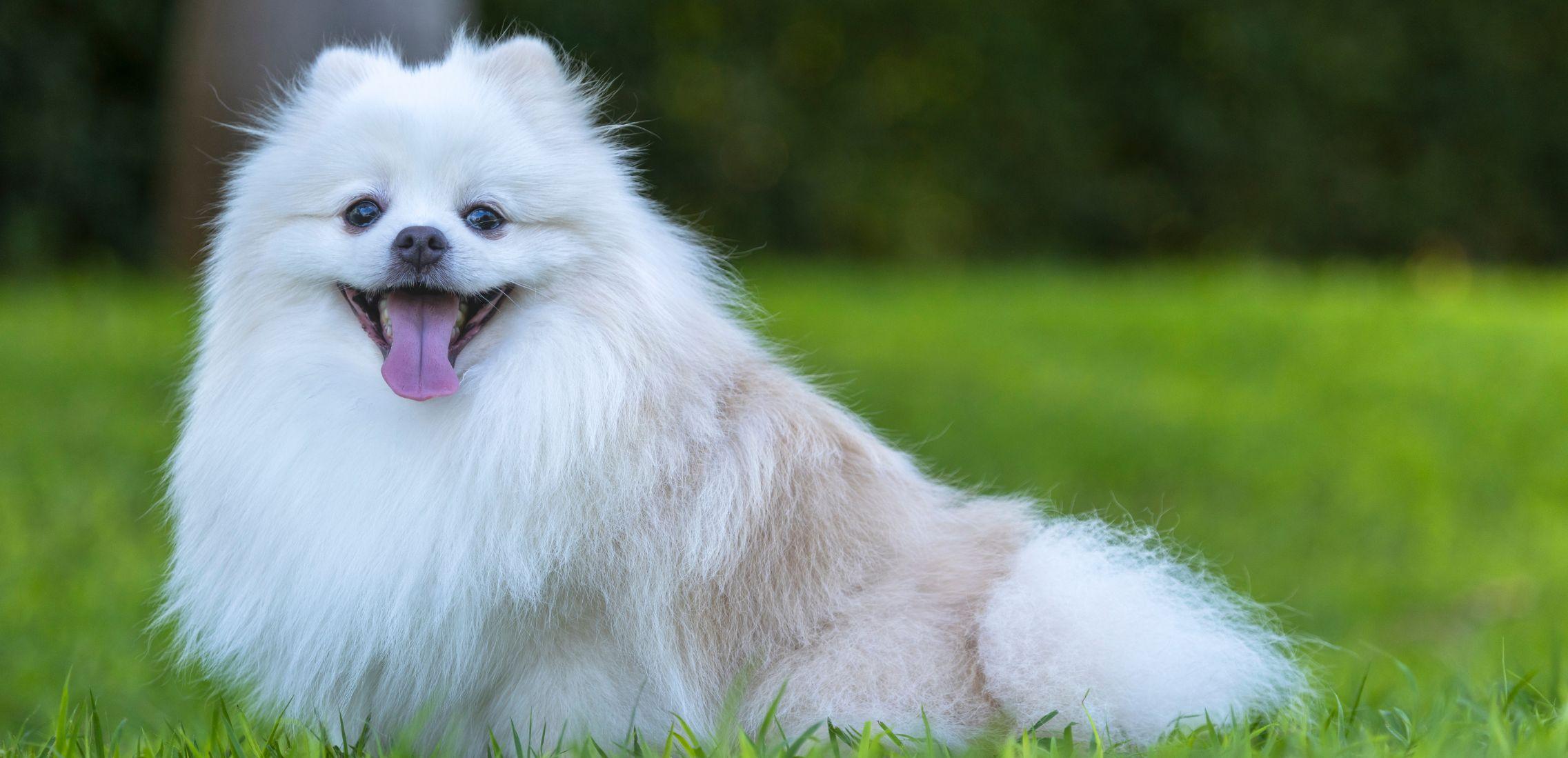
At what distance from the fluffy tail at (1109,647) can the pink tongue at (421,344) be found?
1185mm

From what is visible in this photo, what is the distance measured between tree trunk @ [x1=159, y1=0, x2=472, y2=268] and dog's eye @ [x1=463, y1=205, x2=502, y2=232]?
11.1ft

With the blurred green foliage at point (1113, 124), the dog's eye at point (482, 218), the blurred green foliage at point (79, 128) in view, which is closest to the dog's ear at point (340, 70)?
the dog's eye at point (482, 218)

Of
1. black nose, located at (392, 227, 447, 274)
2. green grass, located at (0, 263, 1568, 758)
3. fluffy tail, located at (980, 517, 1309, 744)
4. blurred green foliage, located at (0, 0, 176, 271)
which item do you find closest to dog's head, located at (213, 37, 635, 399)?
black nose, located at (392, 227, 447, 274)

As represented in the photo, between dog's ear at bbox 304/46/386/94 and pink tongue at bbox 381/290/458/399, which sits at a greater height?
dog's ear at bbox 304/46/386/94

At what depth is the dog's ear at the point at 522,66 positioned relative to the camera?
2.83 meters

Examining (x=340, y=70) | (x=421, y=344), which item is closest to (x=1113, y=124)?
(x=340, y=70)

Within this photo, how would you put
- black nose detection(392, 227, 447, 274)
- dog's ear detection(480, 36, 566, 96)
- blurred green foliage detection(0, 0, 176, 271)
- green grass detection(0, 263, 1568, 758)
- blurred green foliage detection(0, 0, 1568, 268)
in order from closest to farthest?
black nose detection(392, 227, 447, 274) → dog's ear detection(480, 36, 566, 96) → green grass detection(0, 263, 1568, 758) → blurred green foliage detection(0, 0, 176, 271) → blurred green foliage detection(0, 0, 1568, 268)

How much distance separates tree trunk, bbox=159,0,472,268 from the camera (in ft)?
21.2

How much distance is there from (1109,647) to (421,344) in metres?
1.48

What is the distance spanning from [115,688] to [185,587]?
1460 millimetres

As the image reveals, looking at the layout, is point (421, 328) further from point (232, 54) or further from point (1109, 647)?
point (232, 54)

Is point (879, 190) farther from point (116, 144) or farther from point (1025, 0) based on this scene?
point (116, 144)

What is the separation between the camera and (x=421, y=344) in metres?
2.62

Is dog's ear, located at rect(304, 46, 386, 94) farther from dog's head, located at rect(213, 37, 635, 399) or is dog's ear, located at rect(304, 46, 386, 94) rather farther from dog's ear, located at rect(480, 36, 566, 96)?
dog's ear, located at rect(480, 36, 566, 96)
